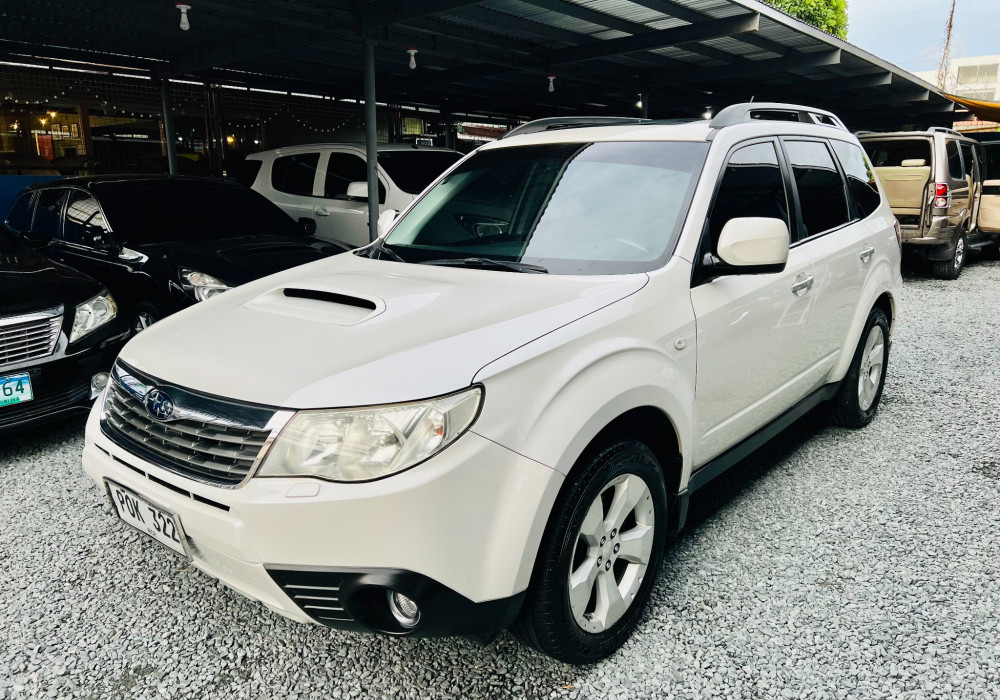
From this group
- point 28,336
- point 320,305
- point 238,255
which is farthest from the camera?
point 238,255

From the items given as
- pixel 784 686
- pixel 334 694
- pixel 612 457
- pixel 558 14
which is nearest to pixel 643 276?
pixel 612 457

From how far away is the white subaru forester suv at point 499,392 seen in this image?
1.75 metres

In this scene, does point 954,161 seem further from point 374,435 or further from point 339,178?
point 374,435

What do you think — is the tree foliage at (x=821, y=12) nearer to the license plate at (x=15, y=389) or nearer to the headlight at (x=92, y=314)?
the headlight at (x=92, y=314)

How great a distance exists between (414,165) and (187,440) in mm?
7059

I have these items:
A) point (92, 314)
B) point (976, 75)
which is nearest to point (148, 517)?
point (92, 314)

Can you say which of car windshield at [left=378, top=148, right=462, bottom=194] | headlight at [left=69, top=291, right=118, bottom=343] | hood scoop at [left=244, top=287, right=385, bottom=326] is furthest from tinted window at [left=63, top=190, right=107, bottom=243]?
hood scoop at [left=244, top=287, right=385, bottom=326]

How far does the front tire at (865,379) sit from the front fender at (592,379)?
1962 mm

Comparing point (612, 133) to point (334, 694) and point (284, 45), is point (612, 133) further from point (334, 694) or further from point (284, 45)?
point (284, 45)

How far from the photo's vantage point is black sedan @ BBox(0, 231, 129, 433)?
12.2 feet

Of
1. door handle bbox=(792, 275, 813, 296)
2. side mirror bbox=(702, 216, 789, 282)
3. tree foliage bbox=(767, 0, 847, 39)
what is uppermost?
tree foliage bbox=(767, 0, 847, 39)

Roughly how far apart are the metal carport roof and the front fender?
6.09 meters

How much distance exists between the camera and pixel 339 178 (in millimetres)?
8477

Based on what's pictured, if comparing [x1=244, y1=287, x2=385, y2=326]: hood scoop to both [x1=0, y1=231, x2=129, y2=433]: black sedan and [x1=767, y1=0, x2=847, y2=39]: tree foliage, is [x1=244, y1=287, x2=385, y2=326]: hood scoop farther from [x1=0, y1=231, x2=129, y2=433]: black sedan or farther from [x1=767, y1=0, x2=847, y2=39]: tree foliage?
[x1=767, y1=0, x2=847, y2=39]: tree foliage
